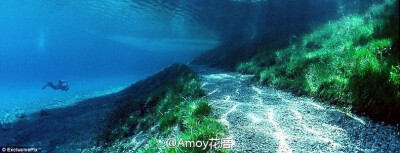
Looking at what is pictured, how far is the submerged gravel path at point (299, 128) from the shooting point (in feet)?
13.2

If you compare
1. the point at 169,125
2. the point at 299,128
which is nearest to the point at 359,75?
the point at 299,128

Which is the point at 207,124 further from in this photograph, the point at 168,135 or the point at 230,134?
the point at 168,135

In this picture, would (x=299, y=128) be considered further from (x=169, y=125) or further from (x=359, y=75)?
(x=169, y=125)

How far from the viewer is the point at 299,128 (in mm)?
4801

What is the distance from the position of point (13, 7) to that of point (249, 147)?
46.0 metres

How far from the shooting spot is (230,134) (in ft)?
15.1

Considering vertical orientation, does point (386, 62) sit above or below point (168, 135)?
above

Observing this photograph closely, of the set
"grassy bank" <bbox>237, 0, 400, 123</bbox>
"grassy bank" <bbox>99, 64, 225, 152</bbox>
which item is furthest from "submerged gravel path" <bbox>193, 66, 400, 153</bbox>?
"grassy bank" <bbox>99, 64, 225, 152</bbox>

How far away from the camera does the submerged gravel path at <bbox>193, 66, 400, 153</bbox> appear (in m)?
4.02

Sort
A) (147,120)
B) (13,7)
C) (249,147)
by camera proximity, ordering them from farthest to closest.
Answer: (13,7) < (147,120) < (249,147)

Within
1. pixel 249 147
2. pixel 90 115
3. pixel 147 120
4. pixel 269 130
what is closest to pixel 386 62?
pixel 269 130

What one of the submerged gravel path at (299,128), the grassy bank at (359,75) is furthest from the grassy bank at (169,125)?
the grassy bank at (359,75)

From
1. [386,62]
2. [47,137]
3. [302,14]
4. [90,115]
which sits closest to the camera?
[386,62]

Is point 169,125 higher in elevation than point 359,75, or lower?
lower
